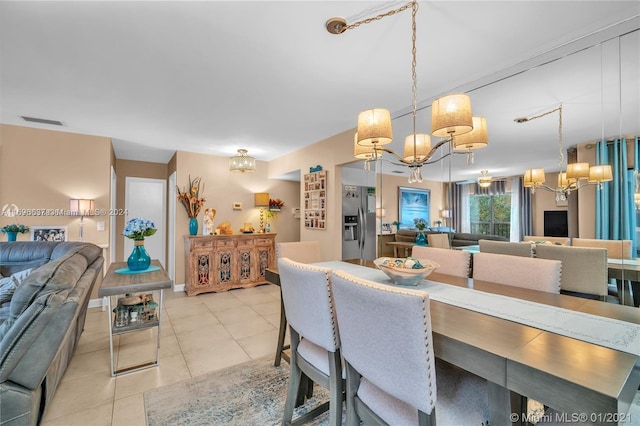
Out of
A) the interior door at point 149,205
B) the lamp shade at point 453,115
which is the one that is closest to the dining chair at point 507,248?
the lamp shade at point 453,115

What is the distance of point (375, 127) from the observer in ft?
5.90

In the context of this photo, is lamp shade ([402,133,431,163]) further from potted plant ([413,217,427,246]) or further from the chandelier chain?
potted plant ([413,217,427,246])

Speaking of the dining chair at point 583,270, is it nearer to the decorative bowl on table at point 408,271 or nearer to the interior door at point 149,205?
the decorative bowl on table at point 408,271

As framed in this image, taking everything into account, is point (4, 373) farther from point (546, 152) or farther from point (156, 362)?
point (546, 152)

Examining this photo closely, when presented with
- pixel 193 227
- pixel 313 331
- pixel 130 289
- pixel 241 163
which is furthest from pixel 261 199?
pixel 313 331

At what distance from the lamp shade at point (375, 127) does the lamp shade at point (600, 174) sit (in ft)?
5.23

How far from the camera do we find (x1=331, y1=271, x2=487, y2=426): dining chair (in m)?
0.95

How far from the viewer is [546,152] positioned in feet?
7.55

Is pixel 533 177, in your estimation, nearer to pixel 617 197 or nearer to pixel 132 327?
pixel 617 197

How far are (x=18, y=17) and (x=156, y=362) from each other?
274cm

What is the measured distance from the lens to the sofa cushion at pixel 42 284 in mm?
1612

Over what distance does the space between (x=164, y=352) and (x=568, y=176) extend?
3.90 metres

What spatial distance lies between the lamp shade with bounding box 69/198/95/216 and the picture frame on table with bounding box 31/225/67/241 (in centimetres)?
29

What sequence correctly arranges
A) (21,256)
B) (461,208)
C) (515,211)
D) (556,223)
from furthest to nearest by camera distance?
(21,256) → (461,208) → (515,211) → (556,223)
